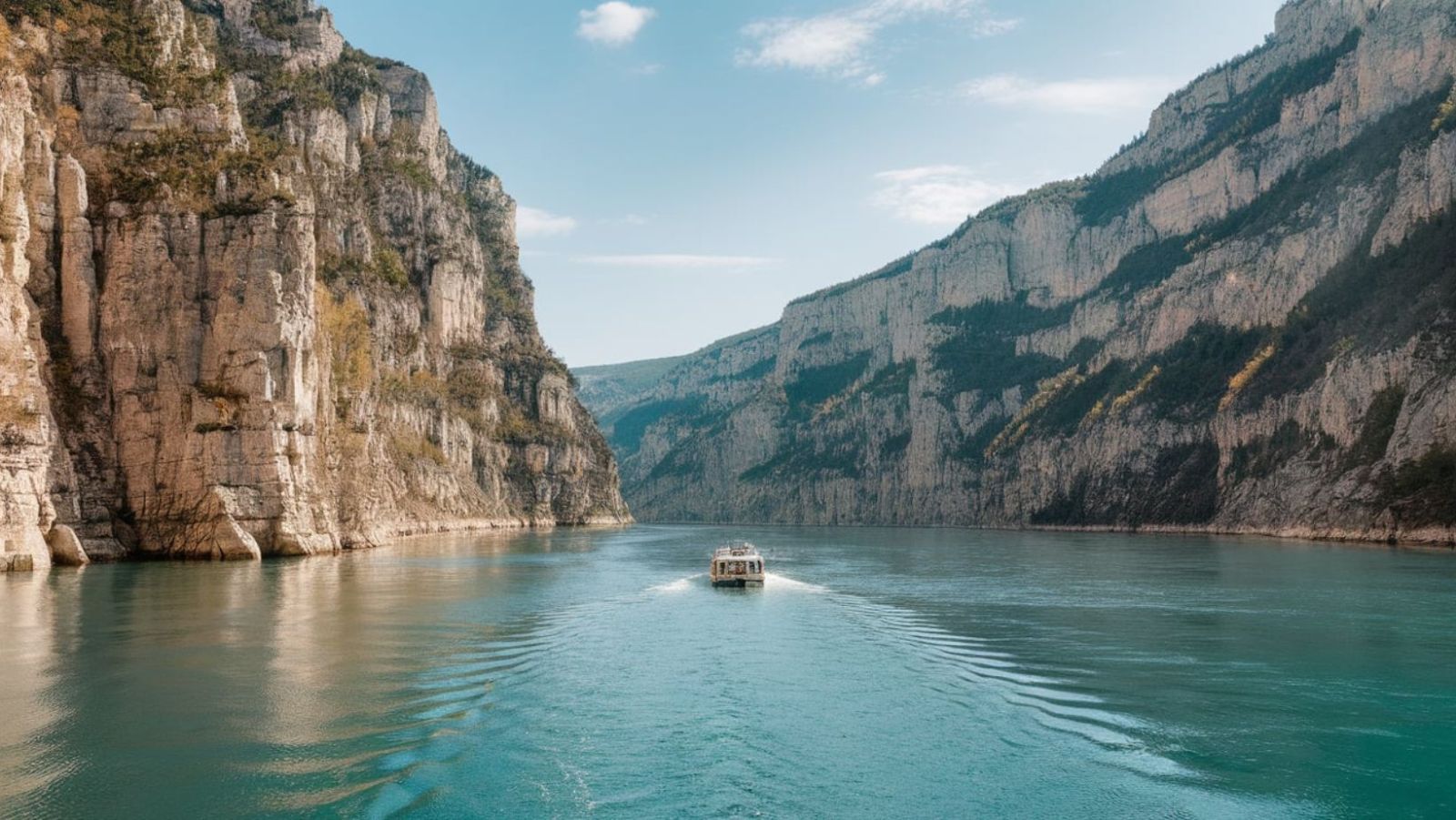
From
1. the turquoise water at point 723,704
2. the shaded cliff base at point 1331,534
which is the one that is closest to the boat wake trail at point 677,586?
the turquoise water at point 723,704

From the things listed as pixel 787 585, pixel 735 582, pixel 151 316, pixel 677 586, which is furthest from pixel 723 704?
pixel 151 316

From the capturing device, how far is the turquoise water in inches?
716

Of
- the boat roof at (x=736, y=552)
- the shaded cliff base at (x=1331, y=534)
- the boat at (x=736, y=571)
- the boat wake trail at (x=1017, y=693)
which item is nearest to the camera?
the boat wake trail at (x=1017, y=693)

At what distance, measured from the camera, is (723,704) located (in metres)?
25.7

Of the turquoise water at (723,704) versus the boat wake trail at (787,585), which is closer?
the turquoise water at (723,704)

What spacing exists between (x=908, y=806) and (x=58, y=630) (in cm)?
3099

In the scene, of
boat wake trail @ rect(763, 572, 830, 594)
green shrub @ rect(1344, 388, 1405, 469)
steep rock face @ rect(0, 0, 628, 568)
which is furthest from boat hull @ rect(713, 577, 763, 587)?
green shrub @ rect(1344, 388, 1405, 469)

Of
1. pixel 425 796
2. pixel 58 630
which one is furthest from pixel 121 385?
pixel 425 796

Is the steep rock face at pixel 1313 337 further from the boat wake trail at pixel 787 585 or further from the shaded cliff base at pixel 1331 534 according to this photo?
the boat wake trail at pixel 787 585

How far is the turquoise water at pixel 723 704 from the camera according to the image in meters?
18.2

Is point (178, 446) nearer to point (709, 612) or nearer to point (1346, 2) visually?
point (709, 612)

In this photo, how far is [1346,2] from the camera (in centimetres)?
19188

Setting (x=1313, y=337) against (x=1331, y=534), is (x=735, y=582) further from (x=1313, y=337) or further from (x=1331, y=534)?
(x=1313, y=337)

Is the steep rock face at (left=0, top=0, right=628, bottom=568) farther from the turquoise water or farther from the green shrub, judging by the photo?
the green shrub
